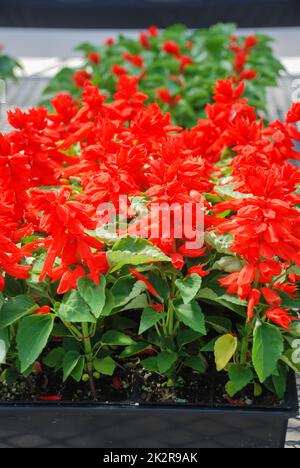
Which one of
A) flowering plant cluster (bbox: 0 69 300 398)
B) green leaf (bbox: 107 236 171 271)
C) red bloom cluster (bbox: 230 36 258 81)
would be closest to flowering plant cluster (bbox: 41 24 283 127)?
red bloom cluster (bbox: 230 36 258 81)

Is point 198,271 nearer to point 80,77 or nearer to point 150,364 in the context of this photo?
point 150,364

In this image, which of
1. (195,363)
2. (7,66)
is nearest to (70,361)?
(195,363)

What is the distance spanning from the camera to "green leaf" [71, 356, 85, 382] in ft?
4.68

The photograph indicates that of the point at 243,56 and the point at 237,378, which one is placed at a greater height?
the point at 243,56

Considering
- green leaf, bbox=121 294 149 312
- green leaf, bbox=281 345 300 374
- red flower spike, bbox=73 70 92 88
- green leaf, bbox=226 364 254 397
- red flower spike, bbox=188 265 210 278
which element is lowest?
green leaf, bbox=226 364 254 397

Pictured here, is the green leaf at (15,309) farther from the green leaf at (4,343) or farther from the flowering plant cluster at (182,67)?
the flowering plant cluster at (182,67)

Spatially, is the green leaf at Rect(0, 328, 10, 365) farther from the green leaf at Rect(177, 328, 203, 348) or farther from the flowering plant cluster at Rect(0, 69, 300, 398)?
the green leaf at Rect(177, 328, 203, 348)

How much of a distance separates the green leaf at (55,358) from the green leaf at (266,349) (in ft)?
1.21

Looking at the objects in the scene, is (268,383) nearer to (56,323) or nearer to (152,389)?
(152,389)

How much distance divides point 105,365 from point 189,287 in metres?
0.22

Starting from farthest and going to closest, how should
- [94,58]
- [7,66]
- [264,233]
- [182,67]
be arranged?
[7,66] → [94,58] → [182,67] → [264,233]

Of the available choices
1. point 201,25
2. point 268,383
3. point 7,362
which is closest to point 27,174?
point 7,362

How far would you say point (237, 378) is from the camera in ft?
4.62
